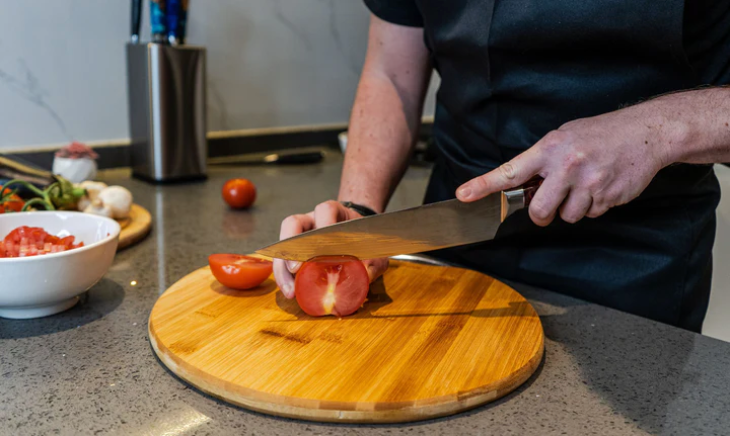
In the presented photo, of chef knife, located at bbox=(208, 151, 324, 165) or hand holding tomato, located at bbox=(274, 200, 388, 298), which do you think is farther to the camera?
chef knife, located at bbox=(208, 151, 324, 165)

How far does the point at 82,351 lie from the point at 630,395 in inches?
24.1

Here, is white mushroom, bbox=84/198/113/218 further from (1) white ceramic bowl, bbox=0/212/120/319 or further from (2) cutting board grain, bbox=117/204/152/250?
(1) white ceramic bowl, bbox=0/212/120/319

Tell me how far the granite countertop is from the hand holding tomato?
18 centimetres

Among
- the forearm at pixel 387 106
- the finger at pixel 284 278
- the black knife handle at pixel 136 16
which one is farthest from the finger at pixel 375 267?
the black knife handle at pixel 136 16

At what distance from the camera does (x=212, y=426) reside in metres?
0.59

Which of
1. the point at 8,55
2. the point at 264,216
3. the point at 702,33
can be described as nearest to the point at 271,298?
the point at 264,216

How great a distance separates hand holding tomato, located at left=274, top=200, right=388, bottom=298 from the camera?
32.4 inches

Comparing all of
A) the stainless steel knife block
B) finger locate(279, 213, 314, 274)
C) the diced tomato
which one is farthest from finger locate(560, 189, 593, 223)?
the stainless steel knife block

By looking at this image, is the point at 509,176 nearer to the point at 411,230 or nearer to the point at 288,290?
the point at 411,230

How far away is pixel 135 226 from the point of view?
1.16 m

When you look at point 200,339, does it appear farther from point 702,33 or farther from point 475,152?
point 702,33

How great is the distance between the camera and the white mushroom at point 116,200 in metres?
1.16

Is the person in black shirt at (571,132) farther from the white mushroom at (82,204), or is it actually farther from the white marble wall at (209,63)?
the white marble wall at (209,63)

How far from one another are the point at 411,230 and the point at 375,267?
0.10 m
